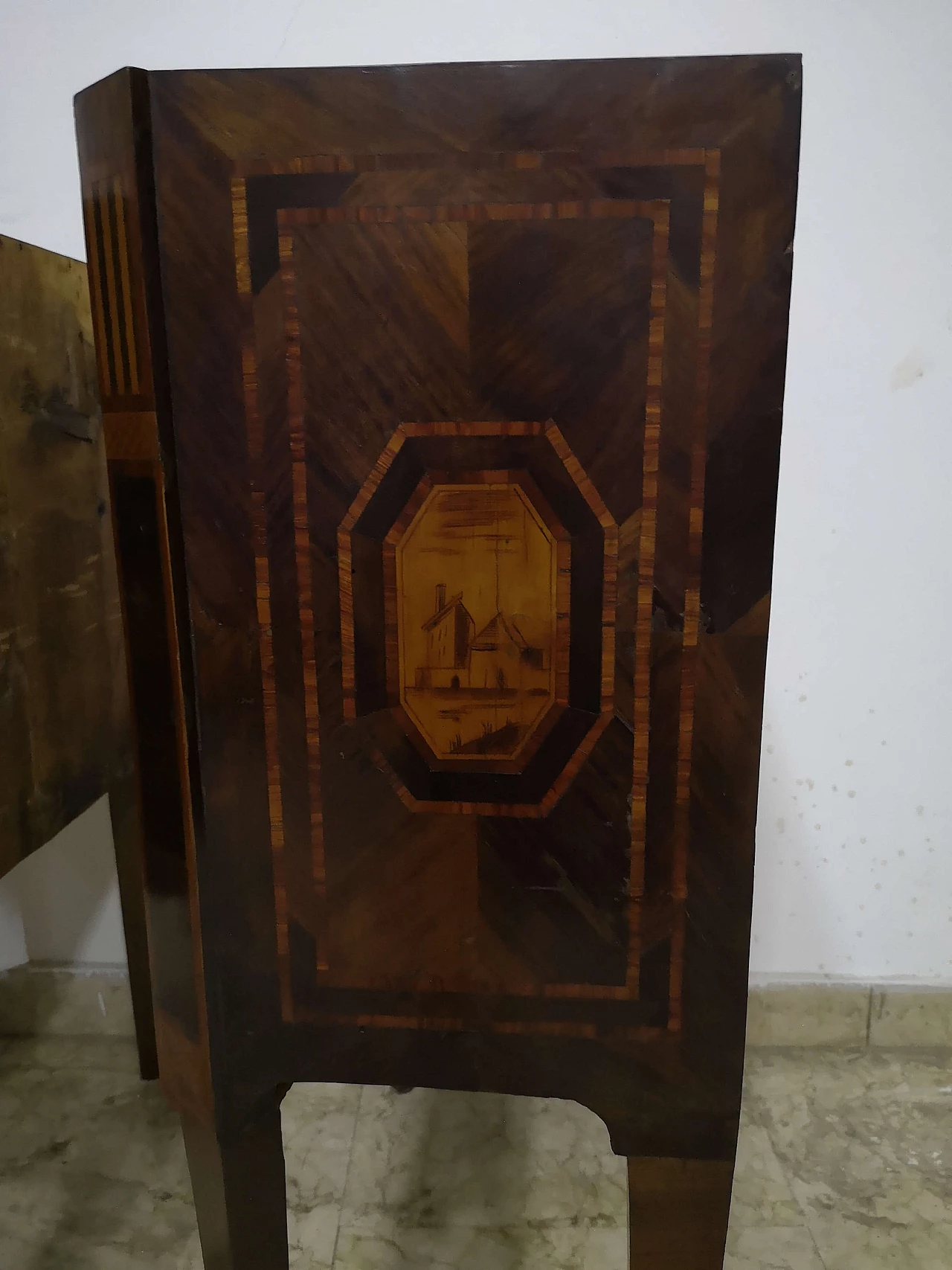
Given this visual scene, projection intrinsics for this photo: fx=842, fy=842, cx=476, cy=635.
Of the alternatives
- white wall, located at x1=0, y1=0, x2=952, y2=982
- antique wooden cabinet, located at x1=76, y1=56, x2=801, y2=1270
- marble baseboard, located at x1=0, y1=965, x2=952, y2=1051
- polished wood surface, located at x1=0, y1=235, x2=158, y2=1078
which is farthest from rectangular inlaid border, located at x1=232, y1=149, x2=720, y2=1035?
marble baseboard, located at x1=0, y1=965, x2=952, y2=1051

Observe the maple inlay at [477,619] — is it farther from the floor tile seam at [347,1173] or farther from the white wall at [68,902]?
the white wall at [68,902]

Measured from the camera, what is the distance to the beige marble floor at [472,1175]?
3.26ft

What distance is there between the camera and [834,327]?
112 centimetres

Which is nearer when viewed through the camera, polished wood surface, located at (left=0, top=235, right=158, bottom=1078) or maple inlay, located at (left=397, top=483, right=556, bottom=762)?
maple inlay, located at (left=397, top=483, right=556, bottom=762)

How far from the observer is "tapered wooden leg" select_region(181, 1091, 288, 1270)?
2.31 feet

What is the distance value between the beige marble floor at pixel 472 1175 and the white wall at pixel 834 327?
9.9 inches

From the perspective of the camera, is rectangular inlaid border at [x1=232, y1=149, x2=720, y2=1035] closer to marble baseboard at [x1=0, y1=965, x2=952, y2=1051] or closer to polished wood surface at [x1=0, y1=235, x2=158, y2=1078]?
polished wood surface at [x1=0, y1=235, x2=158, y2=1078]

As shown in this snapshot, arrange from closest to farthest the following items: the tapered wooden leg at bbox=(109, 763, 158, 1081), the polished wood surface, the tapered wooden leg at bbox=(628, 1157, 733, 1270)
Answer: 1. the tapered wooden leg at bbox=(628, 1157, 733, 1270)
2. the polished wood surface
3. the tapered wooden leg at bbox=(109, 763, 158, 1081)

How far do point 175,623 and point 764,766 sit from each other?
94 centimetres

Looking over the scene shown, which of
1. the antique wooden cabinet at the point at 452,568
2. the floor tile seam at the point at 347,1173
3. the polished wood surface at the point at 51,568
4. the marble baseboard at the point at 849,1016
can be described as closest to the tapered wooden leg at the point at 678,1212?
the antique wooden cabinet at the point at 452,568

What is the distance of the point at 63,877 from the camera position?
4.53 feet

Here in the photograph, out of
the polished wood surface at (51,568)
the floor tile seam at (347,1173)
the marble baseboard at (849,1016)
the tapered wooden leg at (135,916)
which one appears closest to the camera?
the polished wood surface at (51,568)

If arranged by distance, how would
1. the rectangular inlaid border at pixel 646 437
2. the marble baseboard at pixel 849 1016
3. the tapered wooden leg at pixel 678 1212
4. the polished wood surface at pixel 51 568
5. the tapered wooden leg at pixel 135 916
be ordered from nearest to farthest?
the rectangular inlaid border at pixel 646 437 → the tapered wooden leg at pixel 678 1212 → the polished wood surface at pixel 51 568 → the tapered wooden leg at pixel 135 916 → the marble baseboard at pixel 849 1016

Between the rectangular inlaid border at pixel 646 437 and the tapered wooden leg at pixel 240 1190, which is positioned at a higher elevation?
the rectangular inlaid border at pixel 646 437
